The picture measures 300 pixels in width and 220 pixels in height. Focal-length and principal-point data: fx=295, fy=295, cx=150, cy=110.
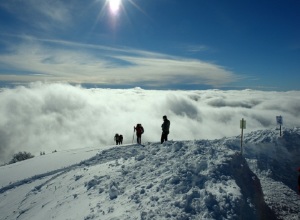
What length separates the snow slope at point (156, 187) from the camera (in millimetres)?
9883

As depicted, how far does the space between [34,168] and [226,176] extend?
1382 cm

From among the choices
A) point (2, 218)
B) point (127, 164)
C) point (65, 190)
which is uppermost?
point (127, 164)

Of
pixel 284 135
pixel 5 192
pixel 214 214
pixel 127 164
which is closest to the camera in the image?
pixel 214 214

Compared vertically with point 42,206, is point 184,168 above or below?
above

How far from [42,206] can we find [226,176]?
8.14 meters

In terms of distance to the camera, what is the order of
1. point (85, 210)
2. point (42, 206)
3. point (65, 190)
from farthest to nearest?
point (65, 190) < point (42, 206) < point (85, 210)

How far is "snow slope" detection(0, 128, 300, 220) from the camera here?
988 cm

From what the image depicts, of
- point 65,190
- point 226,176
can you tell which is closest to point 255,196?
point 226,176

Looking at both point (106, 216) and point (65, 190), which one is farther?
point (65, 190)

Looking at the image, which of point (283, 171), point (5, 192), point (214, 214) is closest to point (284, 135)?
point (283, 171)

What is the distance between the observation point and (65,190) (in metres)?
14.0

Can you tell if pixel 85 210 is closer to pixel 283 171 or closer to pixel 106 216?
pixel 106 216

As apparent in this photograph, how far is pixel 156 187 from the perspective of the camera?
11.2 meters

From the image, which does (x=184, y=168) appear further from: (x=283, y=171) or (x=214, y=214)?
(x=283, y=171)
